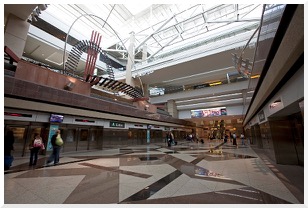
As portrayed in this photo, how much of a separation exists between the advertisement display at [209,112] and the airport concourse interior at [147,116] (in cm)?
17

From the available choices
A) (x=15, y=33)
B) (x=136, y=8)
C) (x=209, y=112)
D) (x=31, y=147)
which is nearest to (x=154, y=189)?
(x=31, y=147)

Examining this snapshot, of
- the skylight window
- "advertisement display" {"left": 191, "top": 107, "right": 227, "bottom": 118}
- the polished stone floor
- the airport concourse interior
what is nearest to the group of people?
the airport concourse interior

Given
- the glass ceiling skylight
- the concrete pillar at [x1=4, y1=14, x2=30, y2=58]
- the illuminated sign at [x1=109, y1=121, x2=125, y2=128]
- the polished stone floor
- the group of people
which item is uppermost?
the glass ceiling skylight

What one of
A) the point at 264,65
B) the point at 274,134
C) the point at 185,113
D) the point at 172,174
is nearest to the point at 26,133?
the point at 172,174

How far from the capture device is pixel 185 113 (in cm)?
2733

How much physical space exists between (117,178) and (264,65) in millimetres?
4926

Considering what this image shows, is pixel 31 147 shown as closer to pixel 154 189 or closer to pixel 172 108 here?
pixel 154 189

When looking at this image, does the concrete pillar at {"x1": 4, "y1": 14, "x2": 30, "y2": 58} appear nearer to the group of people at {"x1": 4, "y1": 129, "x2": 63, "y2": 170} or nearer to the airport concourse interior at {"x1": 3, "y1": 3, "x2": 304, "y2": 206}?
the airport concourse interior at {"x1": 3, "y1": 3, "x2": 304, "y2": 206}

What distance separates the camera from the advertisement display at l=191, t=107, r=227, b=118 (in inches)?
952

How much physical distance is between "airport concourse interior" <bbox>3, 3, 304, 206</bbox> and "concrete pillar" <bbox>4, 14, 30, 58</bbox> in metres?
0.05

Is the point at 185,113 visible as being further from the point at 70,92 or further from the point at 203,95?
the point at 70,92

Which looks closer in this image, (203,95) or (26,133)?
(26,133)

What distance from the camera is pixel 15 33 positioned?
789 centimetres

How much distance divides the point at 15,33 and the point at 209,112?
79.5ft
